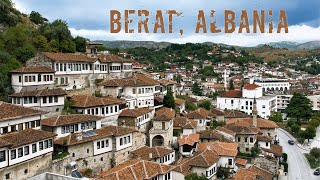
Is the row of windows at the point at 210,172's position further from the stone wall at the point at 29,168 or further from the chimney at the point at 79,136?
the stone wall at the point at 29,168

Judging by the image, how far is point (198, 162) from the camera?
32.9 m

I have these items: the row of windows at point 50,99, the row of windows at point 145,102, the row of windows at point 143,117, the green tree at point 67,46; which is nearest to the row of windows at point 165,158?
the row of windows at point 143,117

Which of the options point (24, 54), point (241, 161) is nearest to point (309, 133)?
point (241, 161)

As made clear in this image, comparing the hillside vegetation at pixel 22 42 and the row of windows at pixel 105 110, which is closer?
the row of windows at pixel 105 110

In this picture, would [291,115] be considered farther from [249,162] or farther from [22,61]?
[22,61]

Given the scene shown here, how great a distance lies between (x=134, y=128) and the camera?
35500 mm

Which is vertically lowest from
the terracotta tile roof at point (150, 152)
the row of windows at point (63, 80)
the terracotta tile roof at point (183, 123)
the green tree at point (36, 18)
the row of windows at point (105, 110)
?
the terracotta tile roof at point (150, 152)

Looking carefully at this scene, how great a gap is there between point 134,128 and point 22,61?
1435 cm

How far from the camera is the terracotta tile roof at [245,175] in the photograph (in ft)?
108

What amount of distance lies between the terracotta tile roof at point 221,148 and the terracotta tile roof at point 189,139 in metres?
0.84

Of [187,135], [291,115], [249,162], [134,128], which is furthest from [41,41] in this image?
[291,115]

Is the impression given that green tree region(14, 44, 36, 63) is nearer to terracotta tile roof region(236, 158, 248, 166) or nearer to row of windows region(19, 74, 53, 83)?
row of windows region(19, 74, 53, 83)

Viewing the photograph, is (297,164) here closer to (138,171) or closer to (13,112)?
(138,171)

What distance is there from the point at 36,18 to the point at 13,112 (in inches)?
1658
